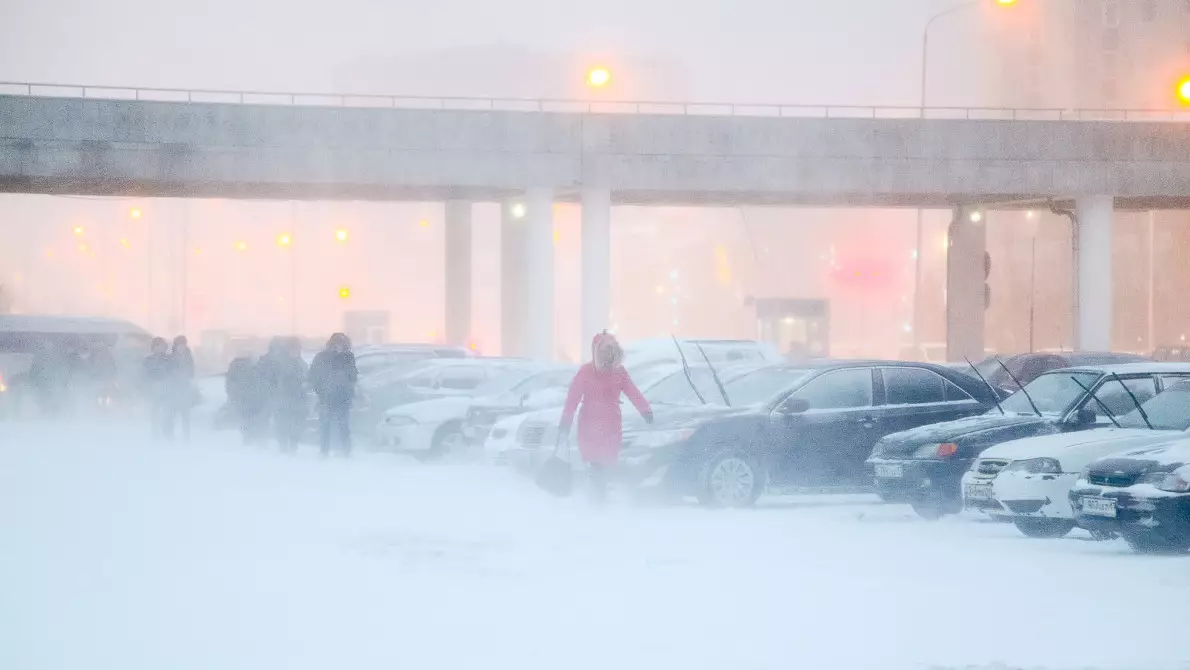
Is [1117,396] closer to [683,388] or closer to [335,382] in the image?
[683,388]

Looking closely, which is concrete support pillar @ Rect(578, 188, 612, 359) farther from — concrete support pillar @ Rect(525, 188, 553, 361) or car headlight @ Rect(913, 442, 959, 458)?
car headlight @ Rect(913, 442, 959, 458)

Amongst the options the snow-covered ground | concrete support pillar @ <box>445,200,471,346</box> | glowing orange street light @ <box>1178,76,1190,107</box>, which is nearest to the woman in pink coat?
the snow-covered ground

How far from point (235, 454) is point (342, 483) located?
624cm

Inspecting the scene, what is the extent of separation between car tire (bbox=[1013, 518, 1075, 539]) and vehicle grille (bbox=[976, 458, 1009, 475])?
50cm

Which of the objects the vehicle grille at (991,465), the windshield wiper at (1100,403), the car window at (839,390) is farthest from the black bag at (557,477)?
the windshield wiper at (1100,403)

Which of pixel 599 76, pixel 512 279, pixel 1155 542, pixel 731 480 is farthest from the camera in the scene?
pixel 512 279

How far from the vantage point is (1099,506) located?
12.9 meters

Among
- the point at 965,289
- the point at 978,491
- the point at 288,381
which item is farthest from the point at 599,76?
the point at 978,491

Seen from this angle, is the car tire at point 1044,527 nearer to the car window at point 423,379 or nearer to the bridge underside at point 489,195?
the car window at point 423,379

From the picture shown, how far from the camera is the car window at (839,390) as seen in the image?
1739 cm

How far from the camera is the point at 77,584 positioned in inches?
419

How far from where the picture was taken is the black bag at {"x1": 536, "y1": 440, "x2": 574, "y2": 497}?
1805cm

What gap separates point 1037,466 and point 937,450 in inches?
76.8

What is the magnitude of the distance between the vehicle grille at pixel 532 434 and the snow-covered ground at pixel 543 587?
172 cm
